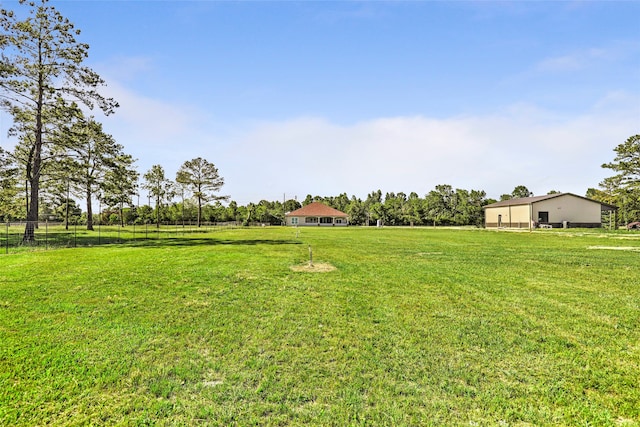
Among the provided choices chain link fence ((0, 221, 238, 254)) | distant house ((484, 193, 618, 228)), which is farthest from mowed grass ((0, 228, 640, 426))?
distant house ((484, 193, 618, 228))

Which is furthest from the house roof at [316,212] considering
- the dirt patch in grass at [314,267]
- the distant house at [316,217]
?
the dirt patch in grass at [314,267]

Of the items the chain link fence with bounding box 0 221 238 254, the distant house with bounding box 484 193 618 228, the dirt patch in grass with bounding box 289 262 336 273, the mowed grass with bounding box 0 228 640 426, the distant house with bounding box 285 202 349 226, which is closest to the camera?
the mowed grass with bounding box 0 228 640 426

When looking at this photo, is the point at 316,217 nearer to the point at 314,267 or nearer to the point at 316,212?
the point at 316,212

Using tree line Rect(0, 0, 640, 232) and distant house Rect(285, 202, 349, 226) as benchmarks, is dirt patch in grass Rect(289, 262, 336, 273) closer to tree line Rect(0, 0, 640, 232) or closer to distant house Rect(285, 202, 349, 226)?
tree line Rect(0, 0, 640, 232)

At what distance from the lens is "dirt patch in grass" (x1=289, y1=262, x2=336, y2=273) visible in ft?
32.3

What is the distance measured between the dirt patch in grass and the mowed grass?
1615 mm

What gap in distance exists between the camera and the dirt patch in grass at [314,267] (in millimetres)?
9852

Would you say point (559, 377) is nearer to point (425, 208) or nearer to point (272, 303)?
point (272, 303)

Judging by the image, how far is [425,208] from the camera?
Answer: 6906cm

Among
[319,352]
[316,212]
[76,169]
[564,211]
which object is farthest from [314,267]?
[316,212]

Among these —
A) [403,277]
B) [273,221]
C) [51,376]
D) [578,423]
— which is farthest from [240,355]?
[273,221]

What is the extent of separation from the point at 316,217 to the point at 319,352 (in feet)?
202

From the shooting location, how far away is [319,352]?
4.19 meters

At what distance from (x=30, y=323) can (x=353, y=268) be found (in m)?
7.70
